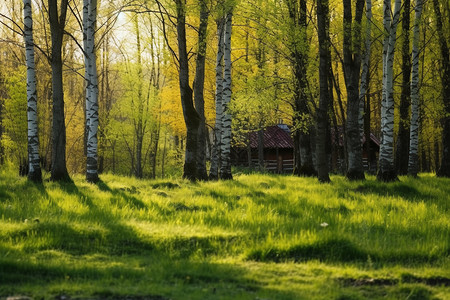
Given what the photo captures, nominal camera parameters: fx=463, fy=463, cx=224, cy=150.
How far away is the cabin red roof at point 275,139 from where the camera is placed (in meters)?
37.6

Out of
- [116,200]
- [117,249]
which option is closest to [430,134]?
[116,200]

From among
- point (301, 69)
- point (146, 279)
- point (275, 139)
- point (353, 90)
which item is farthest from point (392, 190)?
point (275, 139)

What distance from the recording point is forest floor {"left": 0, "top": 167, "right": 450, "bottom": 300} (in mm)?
4758

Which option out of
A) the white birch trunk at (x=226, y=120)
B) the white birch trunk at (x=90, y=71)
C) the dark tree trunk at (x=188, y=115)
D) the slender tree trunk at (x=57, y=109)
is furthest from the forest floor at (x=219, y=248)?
the white birch trunk at (x=226, y=120)

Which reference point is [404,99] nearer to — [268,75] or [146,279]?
[268,75]

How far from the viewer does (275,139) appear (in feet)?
126

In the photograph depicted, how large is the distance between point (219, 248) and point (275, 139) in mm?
32336

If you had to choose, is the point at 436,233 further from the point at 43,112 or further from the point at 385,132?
the point at 43,112

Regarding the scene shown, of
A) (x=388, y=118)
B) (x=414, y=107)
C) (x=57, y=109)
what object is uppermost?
(x=414, y=107)

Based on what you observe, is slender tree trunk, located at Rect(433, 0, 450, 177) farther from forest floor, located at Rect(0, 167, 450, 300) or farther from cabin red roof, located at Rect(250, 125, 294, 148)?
cabin red roof, located at Rect(250, 125, 294, 148)

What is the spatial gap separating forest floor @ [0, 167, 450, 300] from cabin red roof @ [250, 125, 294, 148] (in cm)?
2737

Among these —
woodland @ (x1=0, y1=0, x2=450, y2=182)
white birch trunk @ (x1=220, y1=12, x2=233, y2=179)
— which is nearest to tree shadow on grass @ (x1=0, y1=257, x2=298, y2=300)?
woodland @ (x1=0, y1=0, x2=450, y2=182)

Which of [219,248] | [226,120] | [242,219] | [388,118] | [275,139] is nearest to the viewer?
[219,248]

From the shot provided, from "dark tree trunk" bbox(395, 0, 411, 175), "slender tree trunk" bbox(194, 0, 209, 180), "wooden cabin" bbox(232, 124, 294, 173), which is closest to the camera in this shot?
"slender tree trunk" bbox(194, 0, 209, 180)
